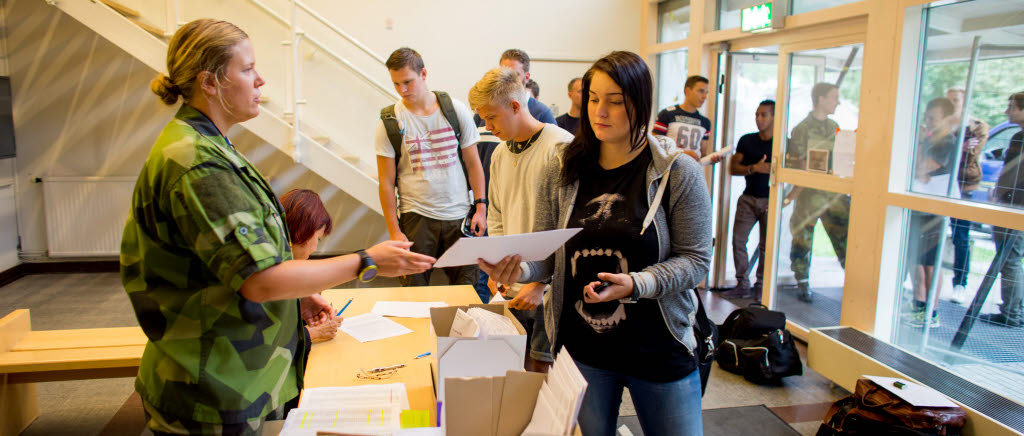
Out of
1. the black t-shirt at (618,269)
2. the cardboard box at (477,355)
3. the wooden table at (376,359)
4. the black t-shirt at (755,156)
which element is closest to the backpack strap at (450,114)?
the wooden table at (376,359)

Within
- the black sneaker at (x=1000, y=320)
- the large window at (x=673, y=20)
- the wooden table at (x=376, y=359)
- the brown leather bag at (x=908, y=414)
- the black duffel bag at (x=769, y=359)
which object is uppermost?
the large window at (x=673, y=20)

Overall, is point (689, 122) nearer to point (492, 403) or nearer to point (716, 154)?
point (716, 154)

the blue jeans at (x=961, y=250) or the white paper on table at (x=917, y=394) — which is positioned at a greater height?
the blue jeans at (x=961, y=250)

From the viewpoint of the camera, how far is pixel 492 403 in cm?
125

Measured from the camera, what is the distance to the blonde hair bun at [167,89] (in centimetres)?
132

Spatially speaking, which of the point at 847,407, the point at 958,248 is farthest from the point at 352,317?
the point at 958,248

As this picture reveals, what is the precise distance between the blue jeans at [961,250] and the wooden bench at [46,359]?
3.87 meters

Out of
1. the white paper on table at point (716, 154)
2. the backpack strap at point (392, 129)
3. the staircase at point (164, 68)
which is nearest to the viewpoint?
the backpack strap at point (392, 129)

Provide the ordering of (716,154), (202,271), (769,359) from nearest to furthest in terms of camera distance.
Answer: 1. (202,271)
2. (769,359)
3. (716,154)

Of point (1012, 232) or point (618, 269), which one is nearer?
point (618, 269)

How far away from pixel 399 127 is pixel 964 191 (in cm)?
282

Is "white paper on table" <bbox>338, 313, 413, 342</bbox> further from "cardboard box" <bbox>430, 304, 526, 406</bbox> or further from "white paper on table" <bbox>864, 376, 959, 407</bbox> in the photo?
"white paper on table" <bbox>864, 376, 959, 407</bbox>

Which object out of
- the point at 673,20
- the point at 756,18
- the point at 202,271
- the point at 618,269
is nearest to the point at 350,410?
the point at 202,271

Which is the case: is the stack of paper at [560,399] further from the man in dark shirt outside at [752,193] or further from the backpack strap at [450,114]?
the man in dark shirt outside at [752,193]
